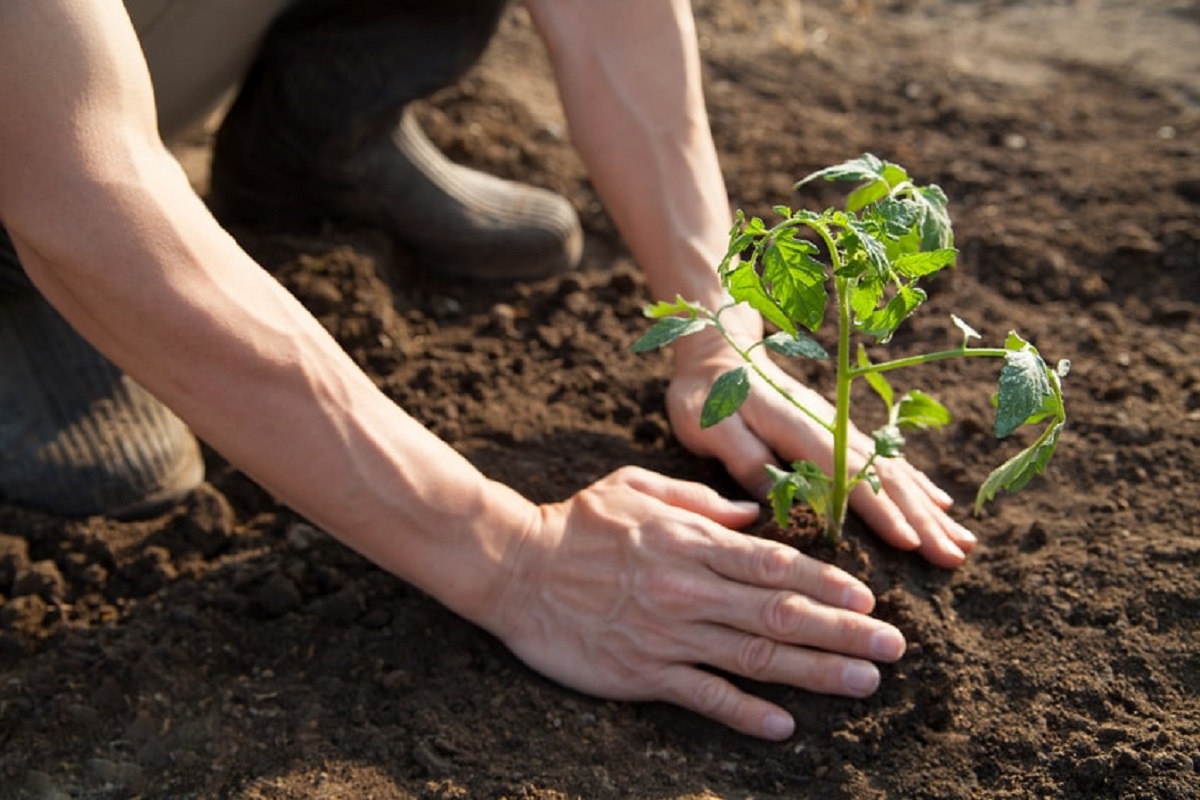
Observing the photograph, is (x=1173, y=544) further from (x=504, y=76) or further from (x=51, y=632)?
(x=504, y=76)

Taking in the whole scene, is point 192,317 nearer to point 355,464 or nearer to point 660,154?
point 355,464

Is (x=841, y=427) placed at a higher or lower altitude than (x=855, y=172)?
lower

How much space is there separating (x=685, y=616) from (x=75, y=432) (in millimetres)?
1215

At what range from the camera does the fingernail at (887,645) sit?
6.31ft

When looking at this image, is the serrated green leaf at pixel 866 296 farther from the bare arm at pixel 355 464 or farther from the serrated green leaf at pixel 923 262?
the bare arm at pixel 355 464

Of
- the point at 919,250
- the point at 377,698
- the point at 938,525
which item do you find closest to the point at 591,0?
the point at 919,250

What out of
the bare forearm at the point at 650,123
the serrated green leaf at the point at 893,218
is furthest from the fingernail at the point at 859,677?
the bare forearm at the point at 650,123

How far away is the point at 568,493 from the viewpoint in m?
2.31

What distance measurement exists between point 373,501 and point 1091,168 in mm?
2233

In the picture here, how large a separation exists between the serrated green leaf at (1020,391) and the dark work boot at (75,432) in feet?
4.95

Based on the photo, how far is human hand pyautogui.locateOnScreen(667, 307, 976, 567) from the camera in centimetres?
211

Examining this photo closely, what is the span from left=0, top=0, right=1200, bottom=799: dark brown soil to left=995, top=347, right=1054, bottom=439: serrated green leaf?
0.55 meters

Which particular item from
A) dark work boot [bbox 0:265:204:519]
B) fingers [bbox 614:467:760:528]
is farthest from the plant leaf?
dark work boot [bbox 0:265:204:519]

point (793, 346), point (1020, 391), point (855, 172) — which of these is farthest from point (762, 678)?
point (855, 172)
